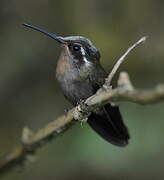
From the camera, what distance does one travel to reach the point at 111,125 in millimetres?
3969

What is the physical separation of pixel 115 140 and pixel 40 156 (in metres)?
2.36

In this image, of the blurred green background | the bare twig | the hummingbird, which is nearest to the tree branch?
the bare twig

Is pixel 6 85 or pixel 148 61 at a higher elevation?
pixel 6 85

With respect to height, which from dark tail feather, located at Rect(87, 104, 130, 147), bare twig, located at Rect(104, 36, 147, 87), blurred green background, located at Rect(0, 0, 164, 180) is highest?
blurred green background, located at Rect(0, 0, 164, 180)

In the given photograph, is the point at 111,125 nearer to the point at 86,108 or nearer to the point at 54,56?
the point at 86,108

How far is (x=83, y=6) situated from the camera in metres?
6.32

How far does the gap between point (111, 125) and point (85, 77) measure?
0.45 m

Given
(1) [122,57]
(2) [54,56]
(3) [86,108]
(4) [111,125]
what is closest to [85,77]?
(4) [111,125]

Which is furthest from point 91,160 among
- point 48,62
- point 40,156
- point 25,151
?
point 48,62

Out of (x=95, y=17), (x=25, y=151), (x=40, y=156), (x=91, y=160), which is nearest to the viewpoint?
(x=25, y=151)

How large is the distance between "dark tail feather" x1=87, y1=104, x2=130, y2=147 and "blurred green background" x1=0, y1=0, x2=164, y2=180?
59.3 inches

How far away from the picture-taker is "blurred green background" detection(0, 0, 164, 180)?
5.91 metres

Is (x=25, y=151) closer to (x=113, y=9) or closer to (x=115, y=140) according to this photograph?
(x=115, y=140)

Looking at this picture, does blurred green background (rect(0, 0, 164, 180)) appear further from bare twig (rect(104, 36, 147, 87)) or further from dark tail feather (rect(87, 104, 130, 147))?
bare twig (rect(104, 36, 147, 87))
